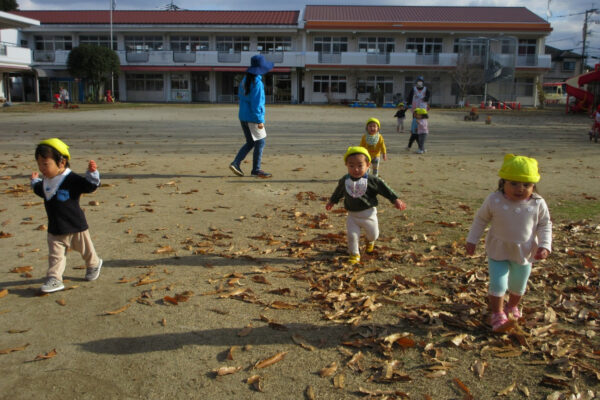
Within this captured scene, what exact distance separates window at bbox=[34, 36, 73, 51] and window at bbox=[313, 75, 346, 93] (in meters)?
25.6

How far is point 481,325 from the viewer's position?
11.4 ft

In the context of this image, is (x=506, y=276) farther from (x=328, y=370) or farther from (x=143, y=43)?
(x=143, y=43)

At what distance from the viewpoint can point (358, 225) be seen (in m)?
4.84

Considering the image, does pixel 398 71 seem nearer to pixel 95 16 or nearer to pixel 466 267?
pixel 95 16

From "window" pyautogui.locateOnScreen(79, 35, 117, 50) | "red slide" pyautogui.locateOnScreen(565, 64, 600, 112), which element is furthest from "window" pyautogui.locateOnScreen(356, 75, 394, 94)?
"window" pyautogui.locateOnScreen(79, 35, 117, 50)

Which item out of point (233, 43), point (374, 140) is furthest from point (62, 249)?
point (233, 43)

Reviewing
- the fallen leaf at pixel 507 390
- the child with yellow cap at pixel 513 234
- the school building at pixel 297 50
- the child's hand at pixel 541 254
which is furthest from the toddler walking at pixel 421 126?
the school building at pixel 297 50

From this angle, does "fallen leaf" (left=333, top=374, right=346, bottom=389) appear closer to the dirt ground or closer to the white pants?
the dirt ground

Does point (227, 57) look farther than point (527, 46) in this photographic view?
Yes

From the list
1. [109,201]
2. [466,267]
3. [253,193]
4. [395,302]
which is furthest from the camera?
[253,193]

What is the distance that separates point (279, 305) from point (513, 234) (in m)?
1.77

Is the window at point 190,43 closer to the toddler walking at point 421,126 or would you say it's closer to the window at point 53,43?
the window at point 53,43

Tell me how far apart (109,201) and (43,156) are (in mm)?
3300

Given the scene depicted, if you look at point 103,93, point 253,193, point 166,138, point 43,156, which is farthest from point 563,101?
point 43,156
